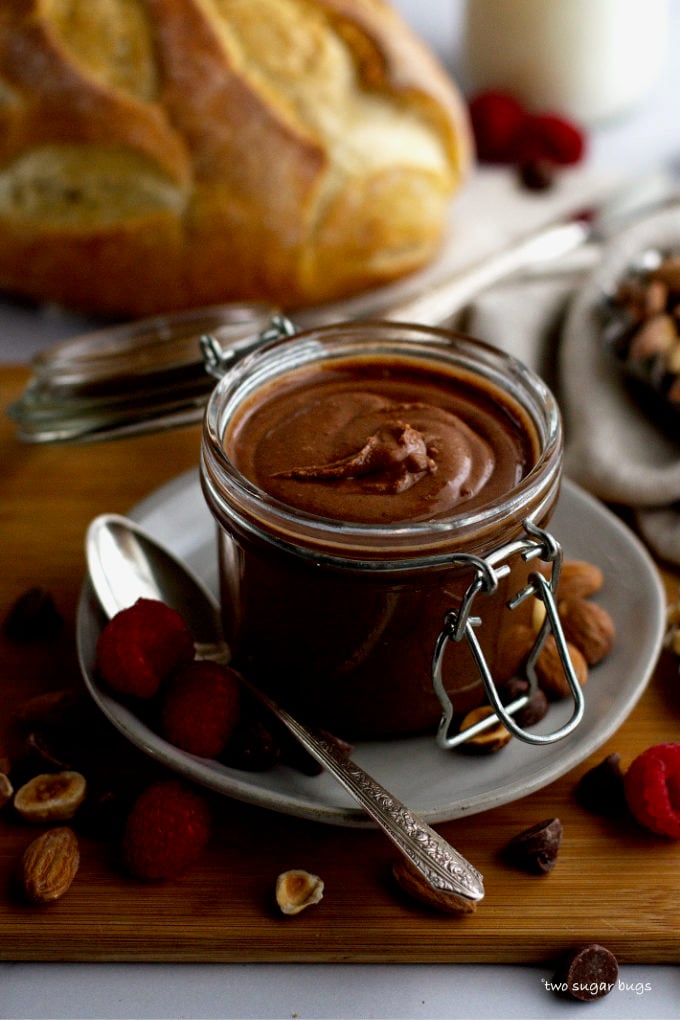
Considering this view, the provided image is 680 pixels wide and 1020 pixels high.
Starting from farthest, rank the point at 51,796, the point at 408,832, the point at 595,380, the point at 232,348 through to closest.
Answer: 1. the point at 595,380
2. the point at 232,348
3. the point at 51,796
4. the point at 408,832

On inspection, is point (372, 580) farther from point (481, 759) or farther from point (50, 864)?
point (50, 864)

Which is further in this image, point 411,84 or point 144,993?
point 411,84

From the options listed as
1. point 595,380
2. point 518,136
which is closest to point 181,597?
point 595,380

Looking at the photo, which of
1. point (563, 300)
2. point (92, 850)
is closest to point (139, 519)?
point (92, 850)

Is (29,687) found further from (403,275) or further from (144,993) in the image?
(403,275)

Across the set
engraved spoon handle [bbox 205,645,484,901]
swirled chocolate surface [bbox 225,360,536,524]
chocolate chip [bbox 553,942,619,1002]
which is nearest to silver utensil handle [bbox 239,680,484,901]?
engraved spoon handle [bbox 205,645,484,901]

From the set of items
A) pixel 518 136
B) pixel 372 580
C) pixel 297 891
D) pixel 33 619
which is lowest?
pixel 33 619

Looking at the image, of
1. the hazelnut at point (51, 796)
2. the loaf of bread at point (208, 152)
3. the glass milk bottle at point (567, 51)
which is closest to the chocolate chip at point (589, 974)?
the hazelnut at point (51, 796)
